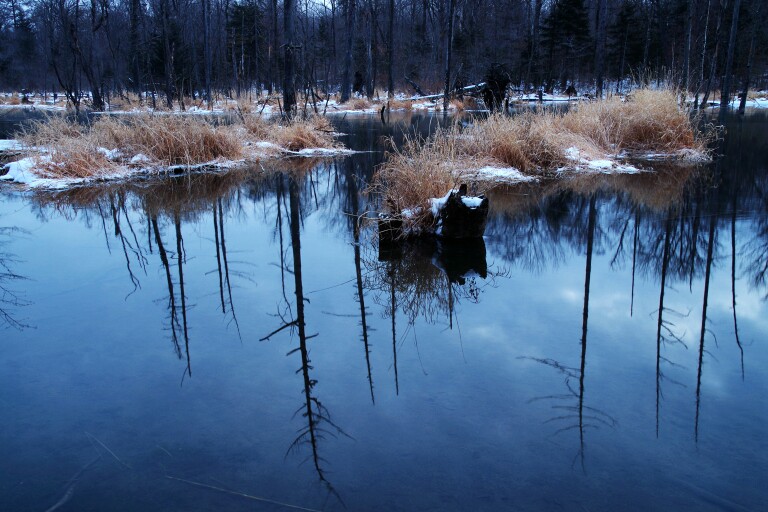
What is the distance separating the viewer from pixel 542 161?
10883 millimetres

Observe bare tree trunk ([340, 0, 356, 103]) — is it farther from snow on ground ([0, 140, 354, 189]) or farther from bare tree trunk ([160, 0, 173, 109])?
snow on ground ([0, 140, 354, 189])

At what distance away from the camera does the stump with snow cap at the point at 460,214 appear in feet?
19.7

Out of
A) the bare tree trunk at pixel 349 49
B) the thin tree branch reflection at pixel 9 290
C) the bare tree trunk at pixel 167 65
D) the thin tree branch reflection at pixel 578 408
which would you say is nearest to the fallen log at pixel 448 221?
the thin tree branch reflection at pixel 578 408

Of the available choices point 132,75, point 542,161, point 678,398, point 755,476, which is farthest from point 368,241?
point 132,75

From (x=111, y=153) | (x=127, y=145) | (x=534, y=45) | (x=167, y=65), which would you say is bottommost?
(x=111, y=153)

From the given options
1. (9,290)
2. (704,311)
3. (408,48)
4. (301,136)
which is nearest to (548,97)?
(408,48)

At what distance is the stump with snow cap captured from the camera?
6016 mm

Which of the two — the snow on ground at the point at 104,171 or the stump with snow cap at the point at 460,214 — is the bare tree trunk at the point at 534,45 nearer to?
the snow on ground at the point at 104,171

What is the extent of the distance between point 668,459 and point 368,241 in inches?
167

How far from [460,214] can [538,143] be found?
535 centimetres

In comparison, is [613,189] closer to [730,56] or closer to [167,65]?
[730,56]

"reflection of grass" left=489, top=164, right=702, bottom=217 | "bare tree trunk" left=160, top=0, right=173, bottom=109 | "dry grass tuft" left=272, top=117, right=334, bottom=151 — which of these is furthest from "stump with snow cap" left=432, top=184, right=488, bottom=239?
"bare tree trunk" left=160, top=0, right=173, bottom=109

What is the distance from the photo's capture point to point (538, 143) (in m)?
10.8

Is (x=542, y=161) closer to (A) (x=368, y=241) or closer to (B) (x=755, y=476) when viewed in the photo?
(A) (x=368, y=241)
